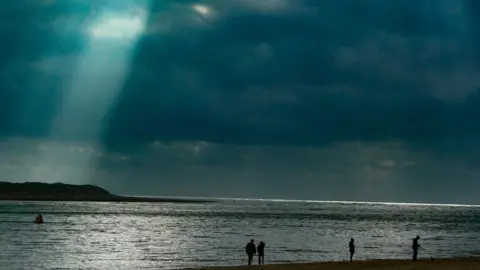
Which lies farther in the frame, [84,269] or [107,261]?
[107,261]

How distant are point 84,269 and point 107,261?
5.95 m

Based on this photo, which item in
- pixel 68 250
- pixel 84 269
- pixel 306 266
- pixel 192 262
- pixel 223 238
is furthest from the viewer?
pixel 223 238

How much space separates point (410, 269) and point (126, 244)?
126 ft

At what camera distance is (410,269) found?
131 feet

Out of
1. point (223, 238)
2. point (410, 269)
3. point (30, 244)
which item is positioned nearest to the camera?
point (410, 269)

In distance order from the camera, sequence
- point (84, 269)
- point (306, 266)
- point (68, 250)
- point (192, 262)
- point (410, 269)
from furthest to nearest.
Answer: point (68, 250) → point (192, 262) → point (84, 269) → point (306, 266) → point (410, 269)

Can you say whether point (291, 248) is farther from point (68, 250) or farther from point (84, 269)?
point (84, 269)

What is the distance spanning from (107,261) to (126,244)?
695 inches

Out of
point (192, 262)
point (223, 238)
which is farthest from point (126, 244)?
point (192, 262)

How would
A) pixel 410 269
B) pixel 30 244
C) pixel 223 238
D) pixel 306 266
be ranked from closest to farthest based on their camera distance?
pixel 410 269, pixel 306 266, pixel 30 244, pixel 223 238

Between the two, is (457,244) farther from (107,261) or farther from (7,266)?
(7,266)

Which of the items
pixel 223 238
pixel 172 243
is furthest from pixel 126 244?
pixel 223 238

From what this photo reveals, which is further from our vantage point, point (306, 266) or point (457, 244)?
point (457, 244)

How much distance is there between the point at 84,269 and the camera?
4756cm
